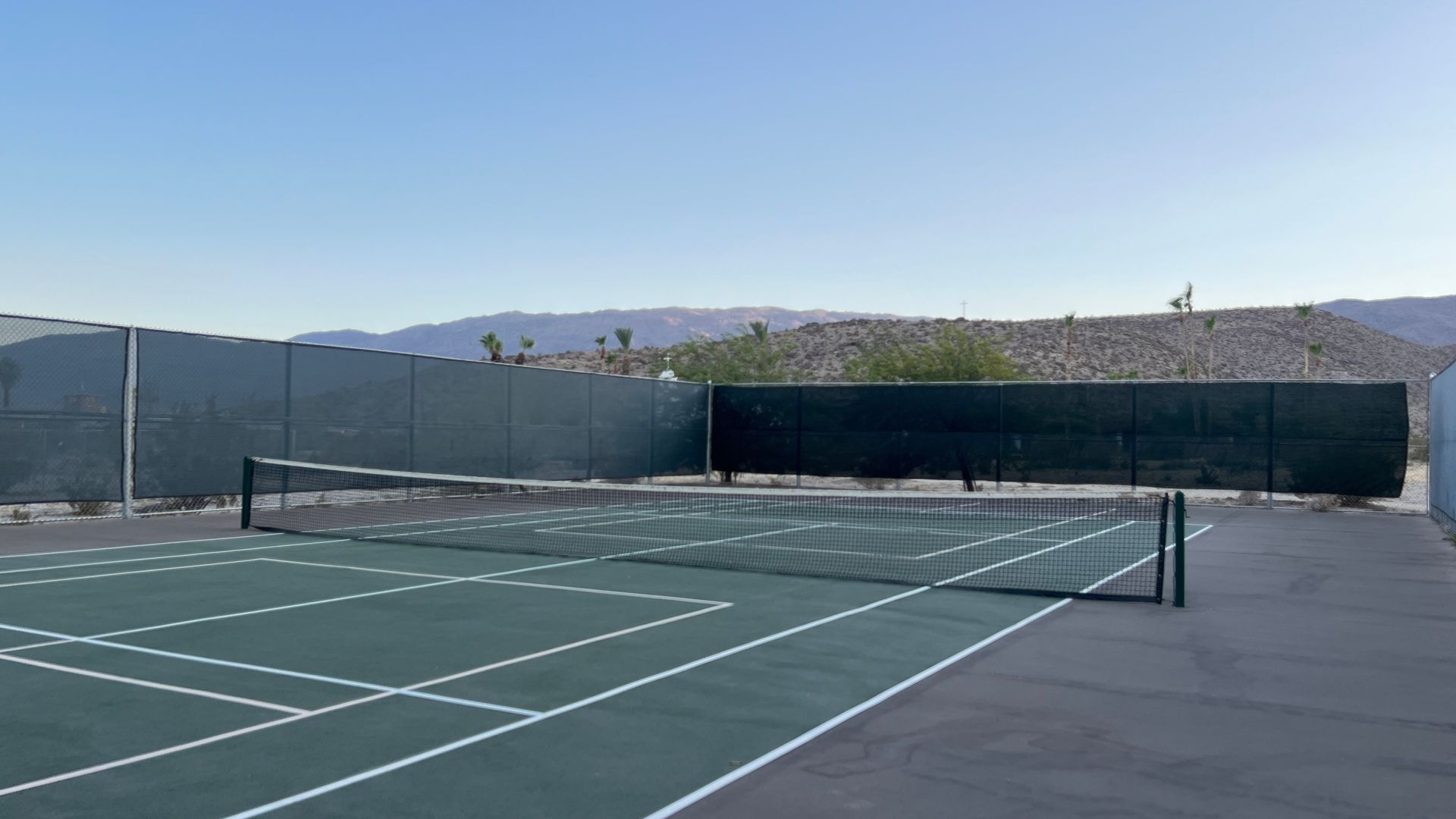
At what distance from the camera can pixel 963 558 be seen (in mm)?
12398

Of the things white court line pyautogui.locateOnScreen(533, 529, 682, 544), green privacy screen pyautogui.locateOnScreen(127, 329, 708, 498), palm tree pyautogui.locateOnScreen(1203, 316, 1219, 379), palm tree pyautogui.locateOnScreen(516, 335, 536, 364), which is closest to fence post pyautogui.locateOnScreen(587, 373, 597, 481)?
green privacy screen pyautogui.locateOnScreen(127, 329, 708, 498)

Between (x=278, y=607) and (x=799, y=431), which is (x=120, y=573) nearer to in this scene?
(x=278, y=607)

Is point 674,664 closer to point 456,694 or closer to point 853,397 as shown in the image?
point 456,694

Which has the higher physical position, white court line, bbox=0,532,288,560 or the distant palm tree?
the distant palm tree

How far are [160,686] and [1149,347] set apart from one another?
3221 inches

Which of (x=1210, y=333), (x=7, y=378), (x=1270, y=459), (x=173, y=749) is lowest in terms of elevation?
(x=173, y=749)

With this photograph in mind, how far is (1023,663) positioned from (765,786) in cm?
293

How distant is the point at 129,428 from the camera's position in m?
15.6

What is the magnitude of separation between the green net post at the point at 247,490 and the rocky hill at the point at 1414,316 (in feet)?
617

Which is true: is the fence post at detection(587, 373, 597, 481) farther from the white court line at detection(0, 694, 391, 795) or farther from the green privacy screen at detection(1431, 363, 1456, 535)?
the white court line at detection(0, 694, 391, 795)

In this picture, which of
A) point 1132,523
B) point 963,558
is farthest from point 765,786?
→ point 1132,523

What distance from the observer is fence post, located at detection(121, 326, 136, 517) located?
612 inches

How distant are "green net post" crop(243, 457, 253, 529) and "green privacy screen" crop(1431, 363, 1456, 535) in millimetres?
15965

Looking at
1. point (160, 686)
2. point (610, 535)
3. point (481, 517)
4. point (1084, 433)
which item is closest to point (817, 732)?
point (160, 686)
